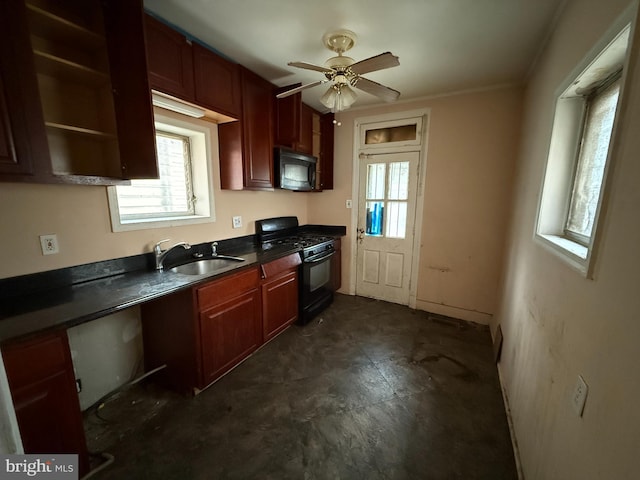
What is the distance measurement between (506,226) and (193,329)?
3.01m

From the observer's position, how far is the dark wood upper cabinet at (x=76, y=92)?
117 centimetres

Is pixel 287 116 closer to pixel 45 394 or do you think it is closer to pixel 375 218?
pixel 375 218

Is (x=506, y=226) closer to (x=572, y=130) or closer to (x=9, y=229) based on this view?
(x=572, y=130)

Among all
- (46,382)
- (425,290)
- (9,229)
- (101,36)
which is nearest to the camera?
(46,382)

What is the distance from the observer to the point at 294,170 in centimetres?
285

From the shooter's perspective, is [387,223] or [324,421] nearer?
[324,421]

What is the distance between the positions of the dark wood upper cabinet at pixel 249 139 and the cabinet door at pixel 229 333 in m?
1.05

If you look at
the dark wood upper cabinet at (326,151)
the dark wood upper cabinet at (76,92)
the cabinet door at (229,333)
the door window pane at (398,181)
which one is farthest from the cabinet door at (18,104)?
the door window pane at (398,181)

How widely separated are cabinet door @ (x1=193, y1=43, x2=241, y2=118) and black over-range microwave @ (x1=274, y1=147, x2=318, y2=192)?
23.2 inches

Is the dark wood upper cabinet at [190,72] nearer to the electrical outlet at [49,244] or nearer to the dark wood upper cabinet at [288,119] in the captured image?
the dark wood upper cabinet at [288,119]

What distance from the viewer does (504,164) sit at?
102 inches

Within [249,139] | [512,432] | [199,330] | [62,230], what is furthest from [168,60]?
[512,432]

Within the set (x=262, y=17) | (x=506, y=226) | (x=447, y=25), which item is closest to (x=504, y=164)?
(x=506, y=226)

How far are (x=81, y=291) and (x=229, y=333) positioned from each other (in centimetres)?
93
